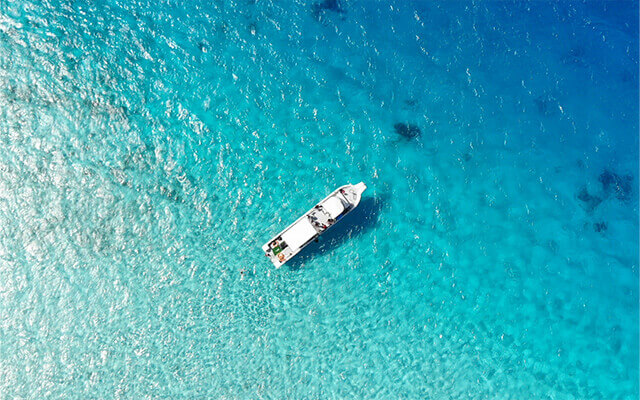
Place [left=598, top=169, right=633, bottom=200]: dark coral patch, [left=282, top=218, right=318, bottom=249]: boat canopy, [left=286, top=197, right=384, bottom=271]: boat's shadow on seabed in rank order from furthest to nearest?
1. [left=598, top=169, right=633, bottom=200]: dark coral patch
2. [left=286, top=197, right=384, bottom=271]: boat's shadow on seabed
3. [left=282, top=218, right=318, bottom=249]: boat canopy

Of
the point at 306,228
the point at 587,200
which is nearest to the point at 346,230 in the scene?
the point at 306,228

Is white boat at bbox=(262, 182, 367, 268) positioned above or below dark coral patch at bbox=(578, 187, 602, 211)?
above

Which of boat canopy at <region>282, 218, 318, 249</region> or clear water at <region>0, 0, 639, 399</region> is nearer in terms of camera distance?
boat canopy at <region>282, 218, 318, 249</region>

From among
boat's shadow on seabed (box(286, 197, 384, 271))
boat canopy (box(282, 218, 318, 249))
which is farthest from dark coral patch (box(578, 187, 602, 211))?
boat canopy (box(282, 218, 318, 249))

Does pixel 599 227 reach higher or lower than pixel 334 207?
lower

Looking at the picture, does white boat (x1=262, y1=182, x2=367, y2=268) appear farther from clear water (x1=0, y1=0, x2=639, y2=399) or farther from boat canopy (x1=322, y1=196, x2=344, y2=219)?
clear water (x1=0, y1=0, x2=639, y2=399)

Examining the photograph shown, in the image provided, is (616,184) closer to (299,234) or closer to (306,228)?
(306,228)

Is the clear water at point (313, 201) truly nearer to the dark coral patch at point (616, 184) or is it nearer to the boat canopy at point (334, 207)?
the dark coral patch at point (616, 184)
